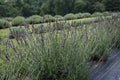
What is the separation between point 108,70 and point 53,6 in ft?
86.2

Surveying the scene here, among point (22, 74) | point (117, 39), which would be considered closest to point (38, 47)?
point (22, 74)

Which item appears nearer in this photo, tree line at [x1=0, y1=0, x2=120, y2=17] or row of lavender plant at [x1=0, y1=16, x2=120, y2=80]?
row of lavender plant at [x1=0, y1=16, x2=120, y2=80]

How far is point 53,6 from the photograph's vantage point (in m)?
29.6

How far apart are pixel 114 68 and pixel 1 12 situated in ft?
79.9

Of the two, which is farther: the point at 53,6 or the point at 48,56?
the point at 53,6

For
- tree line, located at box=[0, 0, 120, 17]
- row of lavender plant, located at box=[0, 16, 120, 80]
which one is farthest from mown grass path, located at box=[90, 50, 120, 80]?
tree line, located at box=[0, 0, 120, 17]

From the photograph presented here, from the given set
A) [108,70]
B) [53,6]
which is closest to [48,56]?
[108,70]

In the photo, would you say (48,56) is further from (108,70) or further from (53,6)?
(53,6)

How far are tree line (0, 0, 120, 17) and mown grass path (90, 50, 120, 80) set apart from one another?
20.6 meters

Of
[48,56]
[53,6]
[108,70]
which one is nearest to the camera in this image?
[48,56]

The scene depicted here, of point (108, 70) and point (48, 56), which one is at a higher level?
point (48, 56)

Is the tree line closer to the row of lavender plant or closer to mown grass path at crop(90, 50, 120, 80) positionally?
mown grass path at crop(90, 50, 120, 80)

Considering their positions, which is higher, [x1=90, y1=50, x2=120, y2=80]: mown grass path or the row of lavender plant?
the row of lavender plant

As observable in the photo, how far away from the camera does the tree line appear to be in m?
25.1
